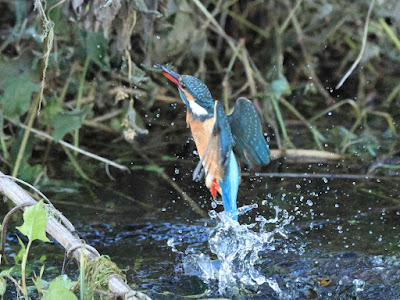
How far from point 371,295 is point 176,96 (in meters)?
1.95

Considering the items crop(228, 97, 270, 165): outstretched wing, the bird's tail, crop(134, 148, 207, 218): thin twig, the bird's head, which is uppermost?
crop(134, 148, 207, 218): thin twig

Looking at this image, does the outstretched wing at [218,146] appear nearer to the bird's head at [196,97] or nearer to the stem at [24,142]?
the bird's head at [196,97]

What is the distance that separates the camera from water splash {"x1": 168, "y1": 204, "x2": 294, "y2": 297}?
2.10 m

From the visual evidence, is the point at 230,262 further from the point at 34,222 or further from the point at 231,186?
the point at 34,222

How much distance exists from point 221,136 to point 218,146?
0.03 meters

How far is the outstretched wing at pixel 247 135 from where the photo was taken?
6.92 feet

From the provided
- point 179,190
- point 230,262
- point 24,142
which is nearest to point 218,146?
point 230,262

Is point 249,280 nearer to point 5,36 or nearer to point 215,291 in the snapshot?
point 215,291

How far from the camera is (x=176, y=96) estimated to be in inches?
147

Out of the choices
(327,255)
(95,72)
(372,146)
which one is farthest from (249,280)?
(95,72)

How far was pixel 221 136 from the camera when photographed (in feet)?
6.46

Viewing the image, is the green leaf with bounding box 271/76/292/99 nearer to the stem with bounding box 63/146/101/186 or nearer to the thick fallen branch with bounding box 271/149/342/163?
the thick fallen branch with bounding box 271/149/342/163

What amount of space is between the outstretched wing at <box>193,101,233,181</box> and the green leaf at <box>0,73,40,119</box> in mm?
1121

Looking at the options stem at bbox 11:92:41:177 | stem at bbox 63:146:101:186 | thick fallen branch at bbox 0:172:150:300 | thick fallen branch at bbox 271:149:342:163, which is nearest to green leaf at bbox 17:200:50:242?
thick fallen branch at bbox 0:172:150:300
